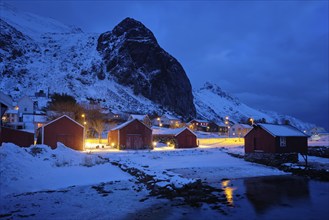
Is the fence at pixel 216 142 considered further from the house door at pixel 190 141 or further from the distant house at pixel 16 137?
the distant house at pixel 16 137

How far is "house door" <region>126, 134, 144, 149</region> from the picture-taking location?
166ft

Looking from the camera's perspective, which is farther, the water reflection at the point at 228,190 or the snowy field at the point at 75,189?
the water reflection at the point at 228,190

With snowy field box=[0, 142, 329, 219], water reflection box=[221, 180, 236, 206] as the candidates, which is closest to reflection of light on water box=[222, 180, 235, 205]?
water reflection box=[221, 180, 236, 206]

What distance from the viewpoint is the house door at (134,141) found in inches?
1994

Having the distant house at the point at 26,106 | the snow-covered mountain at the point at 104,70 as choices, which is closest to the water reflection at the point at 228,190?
the distant house at the point at 26,106

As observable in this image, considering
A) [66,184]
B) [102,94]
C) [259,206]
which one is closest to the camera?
[259,206]

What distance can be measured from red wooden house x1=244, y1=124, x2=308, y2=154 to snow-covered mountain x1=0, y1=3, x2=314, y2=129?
248ft

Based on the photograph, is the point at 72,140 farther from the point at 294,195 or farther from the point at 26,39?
the point at 26,39

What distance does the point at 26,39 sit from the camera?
156625mm

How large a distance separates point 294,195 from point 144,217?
10.0 m

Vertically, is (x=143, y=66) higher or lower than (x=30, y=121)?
higher

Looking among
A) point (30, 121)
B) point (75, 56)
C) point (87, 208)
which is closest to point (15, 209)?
point (87, 208)

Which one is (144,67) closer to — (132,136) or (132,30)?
(132,30)

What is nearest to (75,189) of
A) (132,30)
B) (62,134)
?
(62,134)
